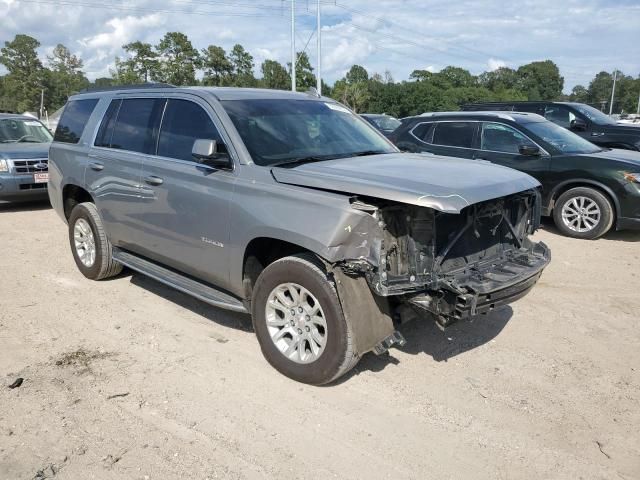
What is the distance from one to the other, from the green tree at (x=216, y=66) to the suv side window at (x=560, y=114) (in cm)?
4620

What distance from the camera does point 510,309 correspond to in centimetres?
525

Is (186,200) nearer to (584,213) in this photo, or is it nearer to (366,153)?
(366,153)

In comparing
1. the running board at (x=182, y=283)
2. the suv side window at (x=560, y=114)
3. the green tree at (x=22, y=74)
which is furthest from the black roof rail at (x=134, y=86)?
the green tree at (x=22, y=74)

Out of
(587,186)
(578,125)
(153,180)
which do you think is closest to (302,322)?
(153,180)

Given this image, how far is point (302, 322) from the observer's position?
3.75m

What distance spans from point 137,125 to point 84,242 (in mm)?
1698

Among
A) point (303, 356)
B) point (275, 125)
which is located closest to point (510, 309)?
point (303, 356)

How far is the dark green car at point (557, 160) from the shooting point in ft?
25.5

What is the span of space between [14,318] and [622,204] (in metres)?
7.65

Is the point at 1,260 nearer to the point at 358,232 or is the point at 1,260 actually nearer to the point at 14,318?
the point at 14,318

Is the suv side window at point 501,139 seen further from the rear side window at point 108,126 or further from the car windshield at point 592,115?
the rear side window at point 108,126

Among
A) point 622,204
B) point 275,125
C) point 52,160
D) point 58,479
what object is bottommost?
point 58,479

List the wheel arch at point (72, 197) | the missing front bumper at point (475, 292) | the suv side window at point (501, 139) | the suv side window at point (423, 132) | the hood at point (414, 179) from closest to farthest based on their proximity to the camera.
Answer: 1. the hood at point (414, 179)
2. the missing front bumper at point (475, 292)
3. the wheel arch at point (72, 197)
4. the suv side window at point (501, 139)
5. the suv side window at point (423, 132)

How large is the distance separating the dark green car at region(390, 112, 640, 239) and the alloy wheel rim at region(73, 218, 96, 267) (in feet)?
19.0
